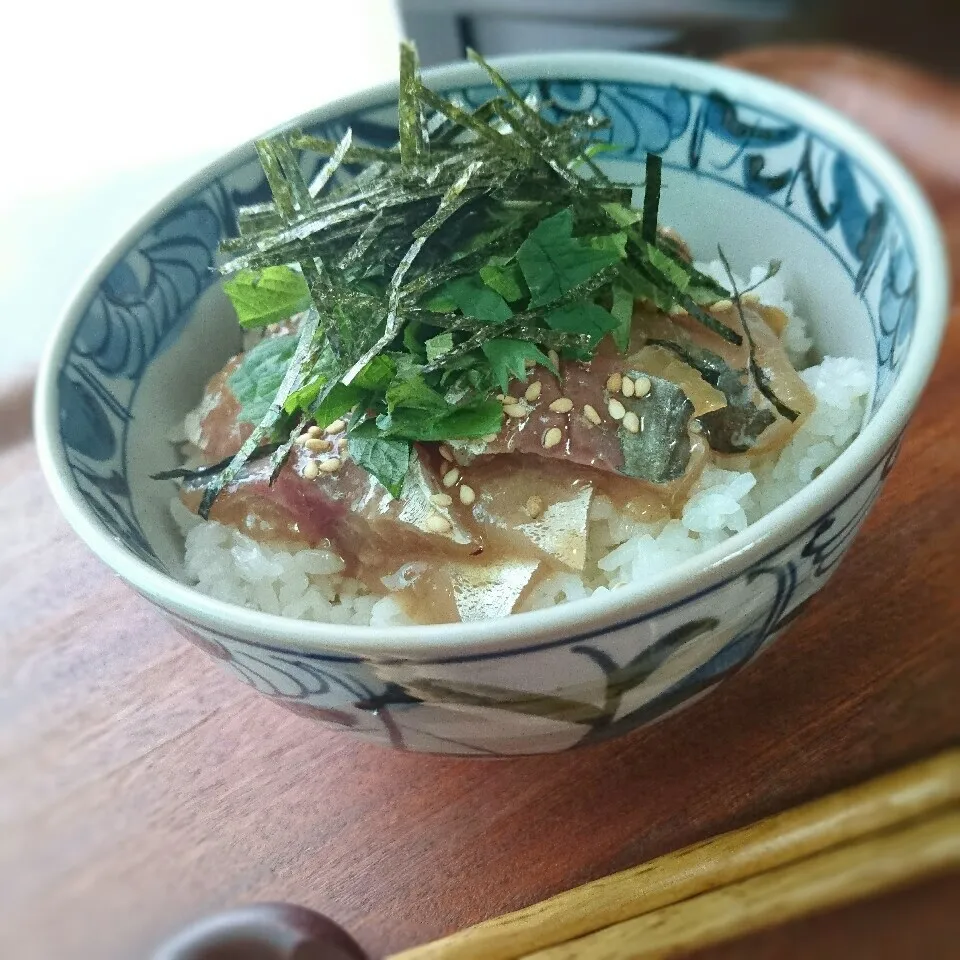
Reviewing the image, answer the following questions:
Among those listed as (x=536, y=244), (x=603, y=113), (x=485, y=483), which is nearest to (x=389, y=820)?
(x=485, y=483)

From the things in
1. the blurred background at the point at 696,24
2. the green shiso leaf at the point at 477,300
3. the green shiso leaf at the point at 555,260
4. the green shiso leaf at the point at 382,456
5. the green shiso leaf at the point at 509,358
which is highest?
the blurred background at the point at 696,24

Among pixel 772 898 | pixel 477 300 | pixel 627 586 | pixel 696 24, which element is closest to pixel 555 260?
pixel 477 300

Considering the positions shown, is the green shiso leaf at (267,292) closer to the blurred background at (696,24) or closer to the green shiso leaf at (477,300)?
the green shiso leaf at (477,300)

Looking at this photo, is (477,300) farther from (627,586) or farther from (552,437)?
(627,586)

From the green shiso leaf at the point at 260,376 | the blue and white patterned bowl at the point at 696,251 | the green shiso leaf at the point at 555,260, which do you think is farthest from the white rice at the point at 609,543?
the green shiso leaf at the point at 555,260

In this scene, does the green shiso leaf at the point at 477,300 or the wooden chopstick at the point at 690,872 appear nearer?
the wooden chopstick at the point at 690,872

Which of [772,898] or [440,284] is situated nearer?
[772,898]

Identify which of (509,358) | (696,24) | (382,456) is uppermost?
(696,24)
